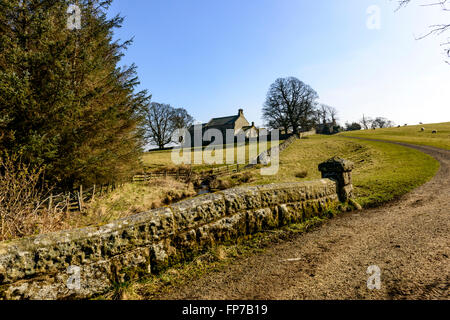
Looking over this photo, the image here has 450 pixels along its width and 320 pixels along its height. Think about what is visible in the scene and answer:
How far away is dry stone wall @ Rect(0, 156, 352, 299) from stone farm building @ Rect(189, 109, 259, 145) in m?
48.6

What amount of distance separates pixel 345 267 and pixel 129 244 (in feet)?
9.47

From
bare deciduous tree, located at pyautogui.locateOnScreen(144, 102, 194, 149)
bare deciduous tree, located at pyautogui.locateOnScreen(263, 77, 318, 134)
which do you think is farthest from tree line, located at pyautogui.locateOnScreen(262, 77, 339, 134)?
bare deciduous tree, located at pyautogui.locateOnScreen(144, 102, 194, 149)

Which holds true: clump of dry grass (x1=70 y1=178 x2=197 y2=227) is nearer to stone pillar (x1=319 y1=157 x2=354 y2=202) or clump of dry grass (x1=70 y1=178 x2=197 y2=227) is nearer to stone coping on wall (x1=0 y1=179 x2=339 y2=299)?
stone coping on wall (x1=0 y1=179 x2=339 y2=299)

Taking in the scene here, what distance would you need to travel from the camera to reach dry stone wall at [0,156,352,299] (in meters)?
2.12

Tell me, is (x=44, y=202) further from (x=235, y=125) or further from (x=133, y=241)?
(x=235, y=125)

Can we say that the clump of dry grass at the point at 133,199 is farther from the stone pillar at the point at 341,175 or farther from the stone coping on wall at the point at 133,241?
the stone pillar at the point at 341,175

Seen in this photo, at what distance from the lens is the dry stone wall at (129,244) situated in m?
2.12

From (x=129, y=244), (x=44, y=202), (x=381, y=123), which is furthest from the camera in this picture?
(x=381, y=123)

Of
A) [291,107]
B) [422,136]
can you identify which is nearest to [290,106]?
[291,107]

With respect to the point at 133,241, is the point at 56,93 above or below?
above

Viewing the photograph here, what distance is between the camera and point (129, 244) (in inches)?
104

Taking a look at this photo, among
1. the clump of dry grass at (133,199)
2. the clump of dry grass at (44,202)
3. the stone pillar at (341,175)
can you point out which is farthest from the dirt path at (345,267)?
the clump of dry grass at (133,199)

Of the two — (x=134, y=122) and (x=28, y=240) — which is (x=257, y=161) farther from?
(x=28, y=240)
